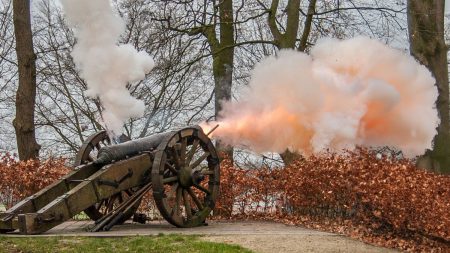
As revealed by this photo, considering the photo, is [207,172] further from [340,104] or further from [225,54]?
[225,54]

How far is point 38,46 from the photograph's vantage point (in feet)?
83.8

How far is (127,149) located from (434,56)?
26.3ft

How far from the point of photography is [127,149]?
10922mm

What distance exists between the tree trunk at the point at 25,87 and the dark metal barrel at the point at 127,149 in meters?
5.39

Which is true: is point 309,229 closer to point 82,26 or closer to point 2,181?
point 82,26

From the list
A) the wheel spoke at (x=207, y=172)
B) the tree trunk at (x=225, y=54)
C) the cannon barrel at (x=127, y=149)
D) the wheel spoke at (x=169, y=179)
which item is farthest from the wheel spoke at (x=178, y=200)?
the tree trunk at (x=225, y=54)

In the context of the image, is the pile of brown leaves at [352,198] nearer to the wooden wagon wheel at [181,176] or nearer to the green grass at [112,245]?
the wooden wagon wheel at [181,176]

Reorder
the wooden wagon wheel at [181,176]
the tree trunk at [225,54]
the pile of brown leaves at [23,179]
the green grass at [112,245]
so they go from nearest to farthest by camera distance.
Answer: the green grass at [112,245] → the wooden wagon wheel at [181,176] → the pile of brown leaves at [23,179] → the tree trunk at [225,54]

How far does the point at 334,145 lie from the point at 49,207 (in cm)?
547

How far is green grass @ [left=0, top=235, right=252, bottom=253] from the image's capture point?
334 inches

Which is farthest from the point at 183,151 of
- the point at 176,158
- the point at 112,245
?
the point at 112,245

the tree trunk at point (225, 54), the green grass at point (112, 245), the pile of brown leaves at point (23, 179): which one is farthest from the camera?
the tree trunk at point (225, 54)

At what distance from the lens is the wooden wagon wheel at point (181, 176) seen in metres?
10.4

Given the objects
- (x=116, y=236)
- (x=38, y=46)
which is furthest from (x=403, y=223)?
(x=38, y=46)
